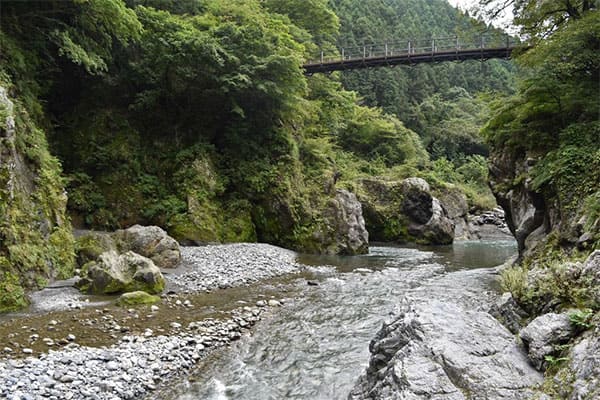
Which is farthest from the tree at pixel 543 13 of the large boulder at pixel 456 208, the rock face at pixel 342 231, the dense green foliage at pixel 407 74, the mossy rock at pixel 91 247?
the dense green foliage at pixel 407 74

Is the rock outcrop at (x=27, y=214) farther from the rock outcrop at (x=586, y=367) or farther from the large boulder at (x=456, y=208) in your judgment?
the large boulder at (x=456, y=208)

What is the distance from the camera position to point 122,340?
6961mm

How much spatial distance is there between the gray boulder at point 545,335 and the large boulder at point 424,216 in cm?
2185

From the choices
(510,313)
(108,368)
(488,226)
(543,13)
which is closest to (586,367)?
→ (510,313)

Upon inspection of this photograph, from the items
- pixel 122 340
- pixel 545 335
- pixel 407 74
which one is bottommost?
pixel 122 340

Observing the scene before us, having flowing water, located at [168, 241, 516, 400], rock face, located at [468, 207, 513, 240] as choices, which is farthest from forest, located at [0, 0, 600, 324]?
rock face, located at [468, 207, 513, 240]

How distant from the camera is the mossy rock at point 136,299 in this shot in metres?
8.83

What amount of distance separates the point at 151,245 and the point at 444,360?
10.6 metres

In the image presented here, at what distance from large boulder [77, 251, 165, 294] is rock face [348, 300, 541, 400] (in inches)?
260

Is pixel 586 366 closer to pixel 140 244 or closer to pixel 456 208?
pixel 140 244

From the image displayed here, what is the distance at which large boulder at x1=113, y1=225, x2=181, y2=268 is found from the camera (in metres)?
12.5

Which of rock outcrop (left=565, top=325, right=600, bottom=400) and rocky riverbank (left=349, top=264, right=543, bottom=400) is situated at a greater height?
rock outcrop (left=565, top=325, right=600, bottom=400)

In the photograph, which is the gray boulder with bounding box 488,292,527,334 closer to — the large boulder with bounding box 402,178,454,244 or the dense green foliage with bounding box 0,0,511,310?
the dense green foliage with bounding box 0,0,511,310

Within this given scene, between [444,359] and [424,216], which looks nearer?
[444,359]
